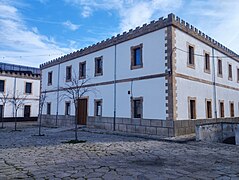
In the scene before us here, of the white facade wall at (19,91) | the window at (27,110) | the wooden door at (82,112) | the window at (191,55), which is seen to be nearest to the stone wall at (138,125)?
the wooden door at (82,112)

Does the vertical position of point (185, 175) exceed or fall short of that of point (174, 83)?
it falls short

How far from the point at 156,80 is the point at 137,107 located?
2113 mm

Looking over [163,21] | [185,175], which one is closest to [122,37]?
[163,21]

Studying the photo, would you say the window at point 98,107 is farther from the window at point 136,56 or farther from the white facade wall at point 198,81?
the white facade wall at point 198,81

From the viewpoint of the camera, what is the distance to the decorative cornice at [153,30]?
11.9 meters

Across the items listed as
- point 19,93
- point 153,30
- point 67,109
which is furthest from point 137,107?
point 19,93

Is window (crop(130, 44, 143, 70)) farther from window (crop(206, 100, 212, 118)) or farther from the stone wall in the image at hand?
window (crop(206, 100, 212, 118))

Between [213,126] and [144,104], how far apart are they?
3844 mm

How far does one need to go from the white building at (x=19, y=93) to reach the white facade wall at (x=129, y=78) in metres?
13.5

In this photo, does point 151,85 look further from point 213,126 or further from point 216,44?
point 216,44

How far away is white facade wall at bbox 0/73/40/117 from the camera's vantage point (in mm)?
26833

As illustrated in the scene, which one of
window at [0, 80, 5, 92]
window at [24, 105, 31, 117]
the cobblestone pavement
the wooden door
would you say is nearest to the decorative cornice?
the wooden door

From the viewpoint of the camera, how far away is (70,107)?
1795cm

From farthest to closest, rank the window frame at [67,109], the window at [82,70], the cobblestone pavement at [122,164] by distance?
1. the window frame at [67,109]
2. the window at [82,70]
3. the cobblestone pavement at [122,164]
